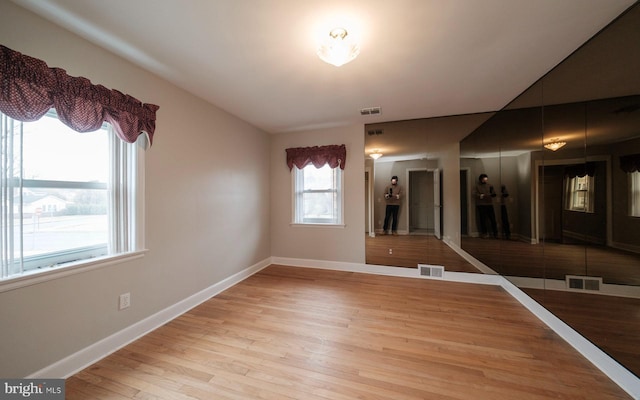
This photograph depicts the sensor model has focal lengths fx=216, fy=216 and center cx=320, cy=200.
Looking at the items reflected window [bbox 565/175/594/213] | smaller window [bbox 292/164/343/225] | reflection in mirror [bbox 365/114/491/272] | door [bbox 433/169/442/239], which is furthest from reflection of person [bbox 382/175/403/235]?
reflected window [bbox 565/175/594/213]

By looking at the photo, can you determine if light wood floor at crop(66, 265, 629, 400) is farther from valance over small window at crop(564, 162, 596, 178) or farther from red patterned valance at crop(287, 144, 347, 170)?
red patterned valance at crop(287, 144, 347, 170)

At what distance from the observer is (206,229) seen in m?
2.79

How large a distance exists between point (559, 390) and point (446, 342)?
2.19 ft

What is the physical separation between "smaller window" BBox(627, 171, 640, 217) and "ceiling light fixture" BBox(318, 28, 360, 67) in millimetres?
2017

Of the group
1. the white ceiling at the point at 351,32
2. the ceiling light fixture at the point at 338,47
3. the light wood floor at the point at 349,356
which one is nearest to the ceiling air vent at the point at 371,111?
the white ceiling at the point at 351,32

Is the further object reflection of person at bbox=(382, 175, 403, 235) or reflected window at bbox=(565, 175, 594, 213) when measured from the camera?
reflection of person at bbox=(382, 175, 403, 235)

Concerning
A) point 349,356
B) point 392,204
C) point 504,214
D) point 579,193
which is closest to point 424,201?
point 392,204

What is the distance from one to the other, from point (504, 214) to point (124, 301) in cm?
451

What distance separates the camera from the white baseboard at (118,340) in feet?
4.99

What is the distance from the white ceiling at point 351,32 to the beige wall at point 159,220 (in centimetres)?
16

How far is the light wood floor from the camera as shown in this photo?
4.71 feet

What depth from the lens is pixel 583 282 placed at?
5.99ft

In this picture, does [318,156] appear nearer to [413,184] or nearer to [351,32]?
[413,184]

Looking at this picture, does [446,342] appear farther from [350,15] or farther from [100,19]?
[100,19]
